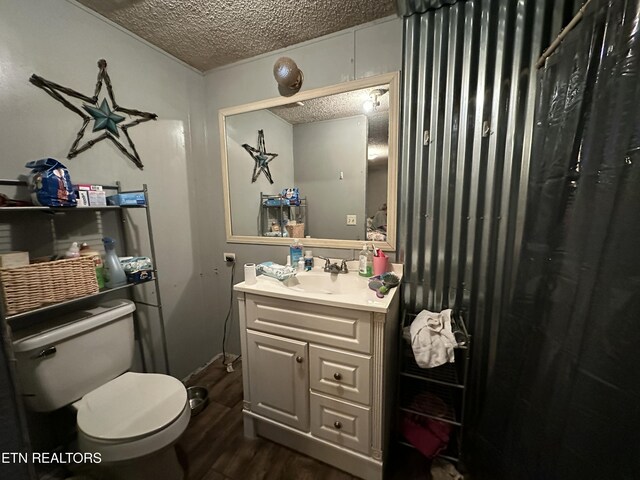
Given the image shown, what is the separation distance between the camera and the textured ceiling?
124cm

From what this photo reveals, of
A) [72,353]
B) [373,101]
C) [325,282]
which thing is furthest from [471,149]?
[72,353]

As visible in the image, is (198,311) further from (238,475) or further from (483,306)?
(483,306)

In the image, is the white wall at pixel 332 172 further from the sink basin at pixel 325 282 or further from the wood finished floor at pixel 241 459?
the wood finished floor at pixel 241 459

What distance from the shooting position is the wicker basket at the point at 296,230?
171 cm

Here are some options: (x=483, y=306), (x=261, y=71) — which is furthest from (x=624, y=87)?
(x=261, y=71)

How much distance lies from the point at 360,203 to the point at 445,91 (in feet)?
2.30

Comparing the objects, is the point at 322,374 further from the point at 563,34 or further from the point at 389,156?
the point at 563,34

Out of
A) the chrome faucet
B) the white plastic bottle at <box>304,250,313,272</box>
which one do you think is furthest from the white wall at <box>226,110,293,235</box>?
the chrome faucet

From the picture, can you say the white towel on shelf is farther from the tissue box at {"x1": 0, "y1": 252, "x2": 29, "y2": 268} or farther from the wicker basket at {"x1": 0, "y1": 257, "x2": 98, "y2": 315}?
the tissue box at {"x1": 0, "y1": 252, "x2": 29, "y2": 268}

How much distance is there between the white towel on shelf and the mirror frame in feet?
1.50

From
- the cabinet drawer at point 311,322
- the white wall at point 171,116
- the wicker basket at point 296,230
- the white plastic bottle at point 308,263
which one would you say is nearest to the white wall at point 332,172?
the wicker basket at point 296,230

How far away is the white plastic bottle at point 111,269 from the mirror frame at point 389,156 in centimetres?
74

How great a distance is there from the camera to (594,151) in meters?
0.66

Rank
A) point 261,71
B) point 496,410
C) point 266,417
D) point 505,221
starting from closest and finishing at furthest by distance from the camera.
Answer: point 496,410, point 505,221, point 266,417, point 261,71
